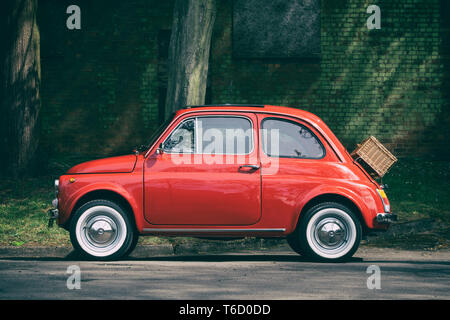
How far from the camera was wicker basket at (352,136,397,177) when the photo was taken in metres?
8.59

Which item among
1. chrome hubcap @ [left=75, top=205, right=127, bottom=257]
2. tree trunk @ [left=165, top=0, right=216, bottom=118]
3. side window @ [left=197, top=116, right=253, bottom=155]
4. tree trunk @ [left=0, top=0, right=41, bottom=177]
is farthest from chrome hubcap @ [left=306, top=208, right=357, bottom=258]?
tree trunk @ [left=0, top=0, right=41, bottom=177]

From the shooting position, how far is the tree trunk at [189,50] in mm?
10727

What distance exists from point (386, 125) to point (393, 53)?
1.76 m

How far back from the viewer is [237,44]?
1639 cm

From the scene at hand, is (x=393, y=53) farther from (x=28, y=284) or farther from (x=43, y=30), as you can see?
(x=28, y=284)

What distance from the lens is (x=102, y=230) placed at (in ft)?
26.3

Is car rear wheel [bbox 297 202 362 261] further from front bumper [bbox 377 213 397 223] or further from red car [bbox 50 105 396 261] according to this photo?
front bumper [bbox 377 213 397 223]

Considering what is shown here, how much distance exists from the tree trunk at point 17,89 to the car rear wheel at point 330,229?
760 cm

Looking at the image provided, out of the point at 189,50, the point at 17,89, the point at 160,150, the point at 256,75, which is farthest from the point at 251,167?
the point at 256,75

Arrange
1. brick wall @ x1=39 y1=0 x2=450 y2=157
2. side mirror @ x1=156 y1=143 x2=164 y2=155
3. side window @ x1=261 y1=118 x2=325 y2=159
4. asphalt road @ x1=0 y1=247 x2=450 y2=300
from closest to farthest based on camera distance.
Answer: asphalt road @ x1=0 y1=247 x2=450 y2=300 → side mirror @ x1=156 y1=143 x2=164 y2=155 → side window @ x1=261 y1=118 x2=325 y2=159 → brick wall @ x1=39 y1=0 x2=450 y2=157

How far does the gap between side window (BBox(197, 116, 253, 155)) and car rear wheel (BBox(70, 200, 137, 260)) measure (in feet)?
4.10

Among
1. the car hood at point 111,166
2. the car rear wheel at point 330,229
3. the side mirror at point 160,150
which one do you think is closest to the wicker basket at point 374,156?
the car rear wheel at point 330,229
